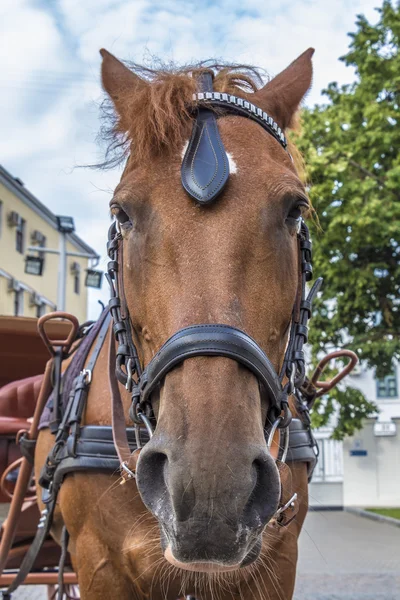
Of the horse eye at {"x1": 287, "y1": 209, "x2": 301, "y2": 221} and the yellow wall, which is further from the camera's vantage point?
the yellow wall

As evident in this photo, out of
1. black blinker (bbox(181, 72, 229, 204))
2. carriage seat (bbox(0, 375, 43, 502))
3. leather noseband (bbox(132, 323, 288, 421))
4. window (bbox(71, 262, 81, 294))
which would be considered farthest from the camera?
window (bbox(71, 262, 81, 294))

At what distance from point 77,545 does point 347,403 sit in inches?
602

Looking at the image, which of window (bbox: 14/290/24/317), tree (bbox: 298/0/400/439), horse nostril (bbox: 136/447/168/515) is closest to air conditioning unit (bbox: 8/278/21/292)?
window (bbox: 14/290/24/317)

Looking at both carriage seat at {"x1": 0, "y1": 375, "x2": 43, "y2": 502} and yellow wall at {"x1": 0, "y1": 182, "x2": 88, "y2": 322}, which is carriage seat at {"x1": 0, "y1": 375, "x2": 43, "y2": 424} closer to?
carriage seat at {"x1": 0, "y1": 375, "x2": 43, "y2": 502}

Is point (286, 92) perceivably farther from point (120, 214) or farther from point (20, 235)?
point (20, 235)

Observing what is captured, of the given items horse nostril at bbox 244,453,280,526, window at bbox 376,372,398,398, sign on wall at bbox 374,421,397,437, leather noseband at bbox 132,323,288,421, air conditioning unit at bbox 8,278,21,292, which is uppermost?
air conditioning unit at bbox 8,278,21,292

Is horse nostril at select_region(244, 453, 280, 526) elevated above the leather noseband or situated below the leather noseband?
below

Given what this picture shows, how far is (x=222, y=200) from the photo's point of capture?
2.42 m

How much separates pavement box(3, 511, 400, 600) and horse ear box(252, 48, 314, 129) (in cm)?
262

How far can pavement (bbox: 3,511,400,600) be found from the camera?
327 inches

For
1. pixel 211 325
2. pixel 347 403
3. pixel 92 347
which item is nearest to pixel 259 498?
pixel 211 325

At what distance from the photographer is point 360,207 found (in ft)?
51.7

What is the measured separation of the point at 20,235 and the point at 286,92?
33.1 metres

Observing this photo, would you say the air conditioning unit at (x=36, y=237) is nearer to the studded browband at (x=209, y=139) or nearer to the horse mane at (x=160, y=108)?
the horse mane at (x=160, y=108)
